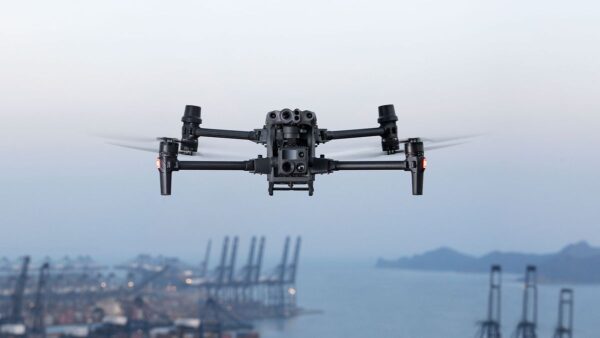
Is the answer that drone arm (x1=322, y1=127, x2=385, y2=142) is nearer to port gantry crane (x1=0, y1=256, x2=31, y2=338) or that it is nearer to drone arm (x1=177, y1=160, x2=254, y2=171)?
drone arm (x1=177, y1=160, x2=254, y2=171)

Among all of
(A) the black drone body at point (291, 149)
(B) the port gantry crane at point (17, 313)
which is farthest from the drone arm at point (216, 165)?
(B) the port gantry crane at point (17, 313)

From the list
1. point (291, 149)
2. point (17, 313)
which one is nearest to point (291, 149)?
point (291, 149)

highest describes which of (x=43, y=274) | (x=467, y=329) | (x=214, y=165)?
(x=214, y=165)

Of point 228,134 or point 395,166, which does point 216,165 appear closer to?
point 228,134

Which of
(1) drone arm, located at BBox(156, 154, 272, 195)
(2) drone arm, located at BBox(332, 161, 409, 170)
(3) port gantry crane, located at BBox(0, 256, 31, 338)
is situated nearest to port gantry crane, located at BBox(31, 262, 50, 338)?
(3) port gantry crane, located at BBox(0, 256, 31, 338)

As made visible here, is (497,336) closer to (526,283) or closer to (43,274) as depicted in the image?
(526,283)

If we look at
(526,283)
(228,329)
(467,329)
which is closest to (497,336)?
(526,283)

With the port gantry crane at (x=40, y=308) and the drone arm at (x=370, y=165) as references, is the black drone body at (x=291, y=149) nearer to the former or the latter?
the drone arm at (x=370, y=165)

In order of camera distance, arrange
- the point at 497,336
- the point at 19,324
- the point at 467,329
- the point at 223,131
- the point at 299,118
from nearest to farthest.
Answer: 1. the point at 299,118
2. the point at 223,131
3. the point at 19,324
4. the point at 497,336
5. the point at 467,329
